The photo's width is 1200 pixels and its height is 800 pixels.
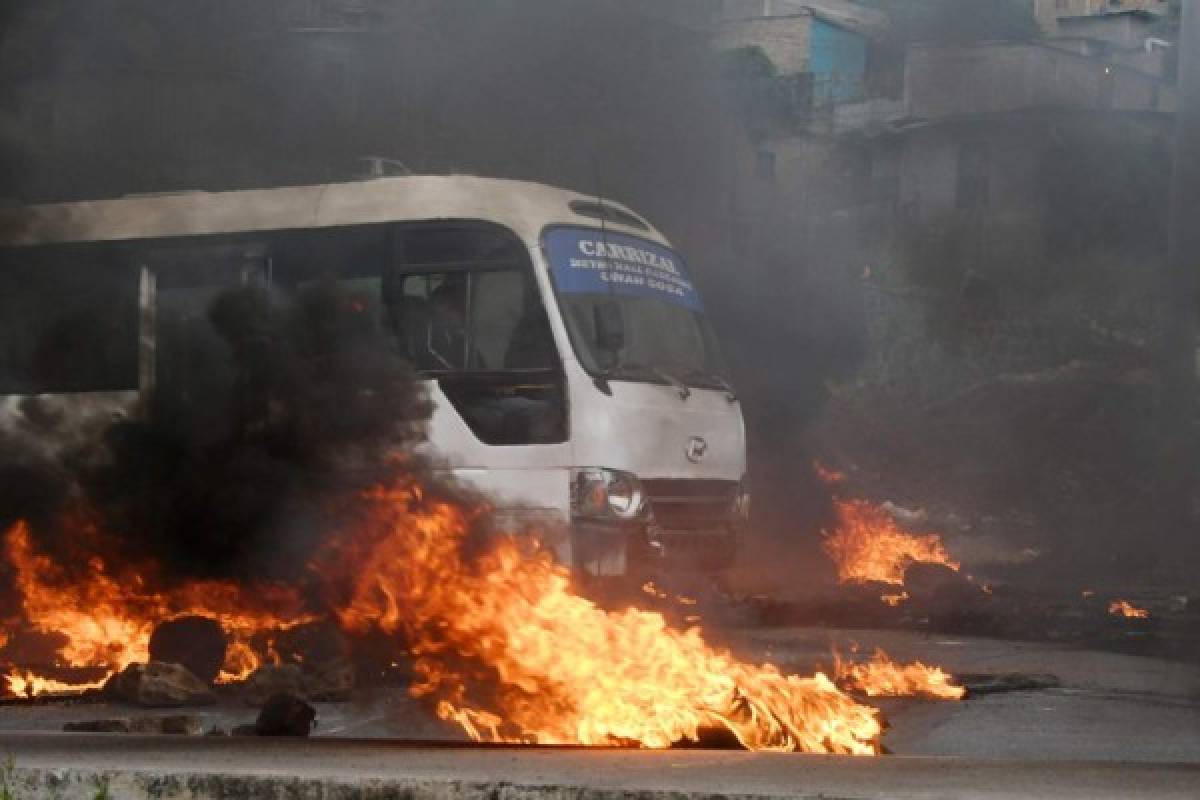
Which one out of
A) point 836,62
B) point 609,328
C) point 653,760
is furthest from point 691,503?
point 836,62

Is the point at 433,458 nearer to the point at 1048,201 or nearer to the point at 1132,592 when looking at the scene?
the point at 1132,592

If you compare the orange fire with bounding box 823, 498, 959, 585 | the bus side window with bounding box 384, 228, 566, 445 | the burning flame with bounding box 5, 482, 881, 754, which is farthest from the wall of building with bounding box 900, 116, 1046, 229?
the burning flame with bounding box 5, 482, 881, 754

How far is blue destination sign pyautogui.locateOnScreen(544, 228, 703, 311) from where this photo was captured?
868cm

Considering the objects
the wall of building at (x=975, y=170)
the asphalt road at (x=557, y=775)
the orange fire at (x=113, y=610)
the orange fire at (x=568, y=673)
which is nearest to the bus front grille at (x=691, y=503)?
the orange fire at (x=568, y=673)

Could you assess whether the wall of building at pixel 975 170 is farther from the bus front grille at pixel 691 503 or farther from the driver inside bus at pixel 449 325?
the driver inside bus at pixel 449 325

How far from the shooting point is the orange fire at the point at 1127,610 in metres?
9.83

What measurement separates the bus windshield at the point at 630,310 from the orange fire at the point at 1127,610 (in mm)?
2641

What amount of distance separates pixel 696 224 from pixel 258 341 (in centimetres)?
755

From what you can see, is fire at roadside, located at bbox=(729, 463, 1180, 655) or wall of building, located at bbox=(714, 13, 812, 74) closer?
fire at roadside, located at bbox=(729, 463, 1180, 655)

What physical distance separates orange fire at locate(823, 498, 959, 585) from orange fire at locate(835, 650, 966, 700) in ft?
16.0

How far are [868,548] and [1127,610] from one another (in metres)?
2.82

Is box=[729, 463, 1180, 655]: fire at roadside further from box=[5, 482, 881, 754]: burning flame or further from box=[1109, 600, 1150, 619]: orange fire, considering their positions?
box=[5, 482, 881, 754]: burning flame

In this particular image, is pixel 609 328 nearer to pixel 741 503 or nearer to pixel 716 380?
pixel 716 380

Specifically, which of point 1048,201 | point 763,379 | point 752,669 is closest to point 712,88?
point 763,379
